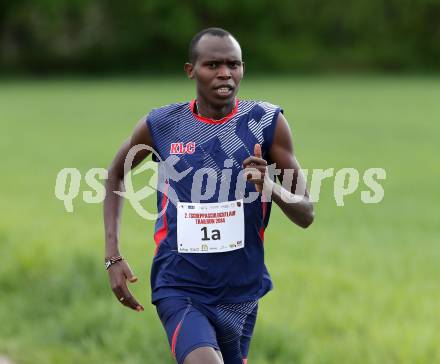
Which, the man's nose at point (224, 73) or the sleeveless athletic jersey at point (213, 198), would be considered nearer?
the man's nose at point (224, 73)

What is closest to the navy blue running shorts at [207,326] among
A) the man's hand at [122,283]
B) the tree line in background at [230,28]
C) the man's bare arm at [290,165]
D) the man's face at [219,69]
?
the man's hand at [122,283]

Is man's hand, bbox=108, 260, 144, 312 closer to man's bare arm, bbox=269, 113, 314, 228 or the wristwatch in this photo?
the wristwatch

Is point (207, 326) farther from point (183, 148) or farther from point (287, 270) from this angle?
point (287, 270)

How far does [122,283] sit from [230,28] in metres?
58.6

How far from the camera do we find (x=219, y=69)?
4.79 meters

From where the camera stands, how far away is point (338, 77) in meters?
51.2

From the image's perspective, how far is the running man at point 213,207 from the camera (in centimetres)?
480

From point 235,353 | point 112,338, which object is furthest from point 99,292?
point 235,353

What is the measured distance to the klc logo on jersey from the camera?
4926mm

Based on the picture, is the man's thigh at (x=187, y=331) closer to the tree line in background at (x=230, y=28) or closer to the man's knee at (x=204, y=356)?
the man's knee at (x=204, y=356)

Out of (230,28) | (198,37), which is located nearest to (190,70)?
(198,37)

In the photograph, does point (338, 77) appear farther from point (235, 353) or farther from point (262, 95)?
point (235, 353)

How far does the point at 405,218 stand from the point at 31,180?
282 inches

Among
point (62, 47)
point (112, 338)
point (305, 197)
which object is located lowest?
point (112, 338)
